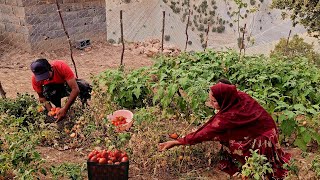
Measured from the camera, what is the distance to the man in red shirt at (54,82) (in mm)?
4328

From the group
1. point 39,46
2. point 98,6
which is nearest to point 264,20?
point 98,6

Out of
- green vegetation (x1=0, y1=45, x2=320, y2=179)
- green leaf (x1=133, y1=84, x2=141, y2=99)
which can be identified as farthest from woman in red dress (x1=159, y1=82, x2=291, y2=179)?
green leaf (x1=133, y1=84, x2=141, y2=99)

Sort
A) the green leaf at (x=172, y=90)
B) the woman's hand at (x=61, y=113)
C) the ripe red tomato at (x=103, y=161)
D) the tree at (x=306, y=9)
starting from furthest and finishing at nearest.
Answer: the tree at (x=306, y=9) → the green leaf at (x=172, y=90) → the woman's hand at (x=61, y=113) → the ripe red tomato at (x=103, y=161)

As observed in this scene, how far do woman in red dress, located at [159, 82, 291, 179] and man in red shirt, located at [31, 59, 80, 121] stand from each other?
4.68 ft

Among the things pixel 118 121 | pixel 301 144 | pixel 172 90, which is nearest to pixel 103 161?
pixel 118 121

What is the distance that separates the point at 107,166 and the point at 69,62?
6409 mm

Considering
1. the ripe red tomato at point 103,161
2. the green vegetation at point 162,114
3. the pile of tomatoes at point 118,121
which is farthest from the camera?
the pile of tomatoes at point 118,121

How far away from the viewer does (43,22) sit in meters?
9.43

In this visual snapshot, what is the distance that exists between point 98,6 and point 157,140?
24.2ft

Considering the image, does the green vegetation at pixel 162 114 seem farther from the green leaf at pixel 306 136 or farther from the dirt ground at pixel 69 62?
the dirt ground at pixel 69 62

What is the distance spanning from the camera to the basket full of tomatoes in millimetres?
3412

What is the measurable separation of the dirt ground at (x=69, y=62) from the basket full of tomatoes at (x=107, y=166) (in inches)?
174

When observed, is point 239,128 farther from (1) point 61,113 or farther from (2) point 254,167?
(1) point 61,113

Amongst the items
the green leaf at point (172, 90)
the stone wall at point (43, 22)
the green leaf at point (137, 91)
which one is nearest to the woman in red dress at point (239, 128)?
the green leaf at point (172, 90)
